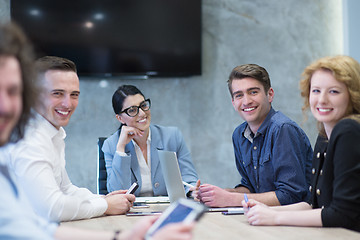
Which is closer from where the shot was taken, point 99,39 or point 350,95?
point 350,95

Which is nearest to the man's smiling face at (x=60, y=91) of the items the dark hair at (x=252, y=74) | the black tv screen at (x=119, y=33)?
the dark hair at (x=252, y=74)

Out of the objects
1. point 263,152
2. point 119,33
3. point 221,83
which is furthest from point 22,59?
point 221,83

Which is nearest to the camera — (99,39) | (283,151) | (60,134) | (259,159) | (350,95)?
(350,95)

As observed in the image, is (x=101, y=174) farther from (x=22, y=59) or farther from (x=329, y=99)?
(x=22, y=59)

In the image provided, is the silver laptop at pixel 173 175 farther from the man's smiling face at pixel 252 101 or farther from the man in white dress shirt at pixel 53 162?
the man's smiling face at pixel 252 101

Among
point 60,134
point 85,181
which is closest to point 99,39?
point 85,181

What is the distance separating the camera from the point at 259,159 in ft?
8.39

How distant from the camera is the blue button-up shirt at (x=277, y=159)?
228cm

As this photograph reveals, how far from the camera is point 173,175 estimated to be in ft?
7.20

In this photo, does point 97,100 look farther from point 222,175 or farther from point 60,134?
point 60,134

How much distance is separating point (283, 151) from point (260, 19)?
2.57 meters

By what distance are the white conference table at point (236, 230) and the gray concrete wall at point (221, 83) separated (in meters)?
2.51

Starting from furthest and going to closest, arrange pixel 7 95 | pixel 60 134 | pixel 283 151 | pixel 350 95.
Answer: pixel 283 151, pixel 60 134, pixel 350 95, pixel 7 95

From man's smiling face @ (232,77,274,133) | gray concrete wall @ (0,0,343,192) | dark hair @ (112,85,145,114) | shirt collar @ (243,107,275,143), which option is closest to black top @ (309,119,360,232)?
shirt collar @ (243,107,275,143)
